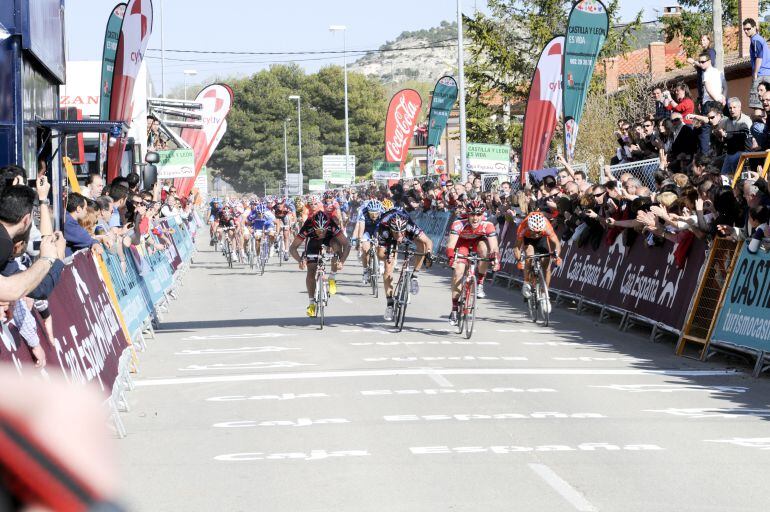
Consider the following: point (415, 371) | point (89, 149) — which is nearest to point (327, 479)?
point (415, 371)

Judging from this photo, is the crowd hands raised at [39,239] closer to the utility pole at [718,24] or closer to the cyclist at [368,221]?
the cyclist at [368,221]

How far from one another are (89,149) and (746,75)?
32.4m

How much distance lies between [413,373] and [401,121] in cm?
3650

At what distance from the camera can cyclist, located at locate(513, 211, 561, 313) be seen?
58.7ft

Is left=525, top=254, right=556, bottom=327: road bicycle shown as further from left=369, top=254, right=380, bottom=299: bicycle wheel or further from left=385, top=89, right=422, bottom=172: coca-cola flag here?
left=385, top=89, right=422, bottom=172: coca-cola flag

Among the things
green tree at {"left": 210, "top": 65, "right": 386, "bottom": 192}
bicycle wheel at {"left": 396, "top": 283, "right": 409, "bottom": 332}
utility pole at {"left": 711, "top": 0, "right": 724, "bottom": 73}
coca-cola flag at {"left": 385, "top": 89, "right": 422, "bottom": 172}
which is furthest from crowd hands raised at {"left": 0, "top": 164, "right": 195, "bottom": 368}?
green tree at {"left": 210, "top": 65, "right": 386, "bottom": 192}

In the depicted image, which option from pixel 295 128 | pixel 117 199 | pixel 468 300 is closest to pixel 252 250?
pixel 117 199

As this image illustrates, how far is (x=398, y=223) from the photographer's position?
1883 cm

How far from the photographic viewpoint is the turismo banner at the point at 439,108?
3938cm

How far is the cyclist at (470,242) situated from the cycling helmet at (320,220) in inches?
95.4

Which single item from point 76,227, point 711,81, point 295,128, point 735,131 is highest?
point 711,81

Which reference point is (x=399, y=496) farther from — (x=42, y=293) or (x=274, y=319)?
(x=274, y=319)

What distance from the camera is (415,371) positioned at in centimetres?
1254

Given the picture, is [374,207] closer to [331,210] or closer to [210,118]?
[331,210]
